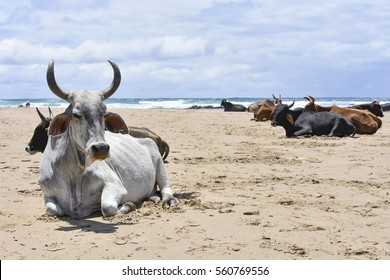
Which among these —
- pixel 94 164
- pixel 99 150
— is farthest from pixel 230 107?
pixel 99 150

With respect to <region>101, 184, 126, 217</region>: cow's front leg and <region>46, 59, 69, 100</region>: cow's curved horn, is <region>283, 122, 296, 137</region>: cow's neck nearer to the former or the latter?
<region>101, 184, 126, 217</region>: cow's front leg

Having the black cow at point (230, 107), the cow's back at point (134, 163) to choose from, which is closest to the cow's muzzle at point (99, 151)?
the cow's back at point (134, 163)

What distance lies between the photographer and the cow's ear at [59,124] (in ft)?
23.2

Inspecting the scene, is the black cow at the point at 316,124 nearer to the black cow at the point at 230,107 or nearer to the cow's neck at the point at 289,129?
the cow's neck at the point at 289,129

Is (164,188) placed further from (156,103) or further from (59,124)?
(156,103)

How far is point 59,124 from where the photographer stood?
7.14 metres

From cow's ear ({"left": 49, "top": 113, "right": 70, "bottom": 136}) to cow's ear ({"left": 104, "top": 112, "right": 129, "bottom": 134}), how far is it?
46cm

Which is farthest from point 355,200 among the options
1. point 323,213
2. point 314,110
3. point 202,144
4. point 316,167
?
point 314,110

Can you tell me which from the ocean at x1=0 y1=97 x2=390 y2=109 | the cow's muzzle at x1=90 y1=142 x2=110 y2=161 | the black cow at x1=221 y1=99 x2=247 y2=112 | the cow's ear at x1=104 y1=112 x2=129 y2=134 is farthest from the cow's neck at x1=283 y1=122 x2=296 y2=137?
the ocean at x1=0 y1=97 x2=390 y2=109

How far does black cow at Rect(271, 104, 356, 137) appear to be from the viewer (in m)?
18.1

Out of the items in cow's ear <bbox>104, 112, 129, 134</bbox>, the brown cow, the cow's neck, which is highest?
cow's ear <bbox>104, 112, 129, 134</bbox>

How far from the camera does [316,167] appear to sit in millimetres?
11789

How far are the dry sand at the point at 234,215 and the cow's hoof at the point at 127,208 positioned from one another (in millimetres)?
113
